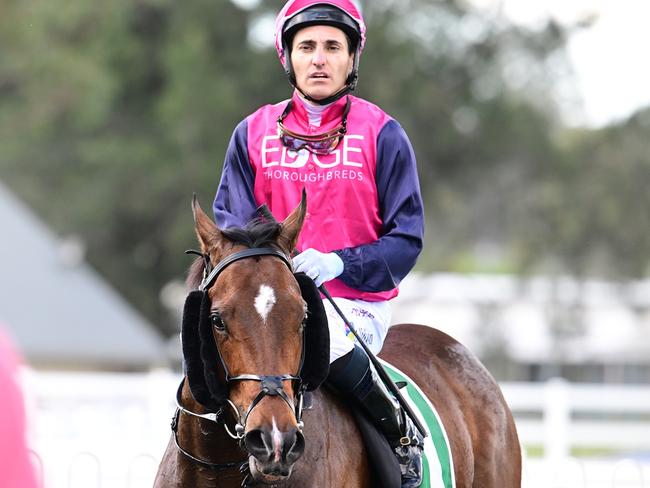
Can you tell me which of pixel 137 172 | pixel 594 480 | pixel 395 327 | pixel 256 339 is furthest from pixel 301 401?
pixel 137 172

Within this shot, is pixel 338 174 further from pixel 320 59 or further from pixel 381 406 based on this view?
pixel 381 406

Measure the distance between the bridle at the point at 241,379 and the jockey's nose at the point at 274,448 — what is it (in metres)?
0.08

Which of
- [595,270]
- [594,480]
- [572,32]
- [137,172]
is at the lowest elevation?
[594,480]

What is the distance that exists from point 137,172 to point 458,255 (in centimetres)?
1011

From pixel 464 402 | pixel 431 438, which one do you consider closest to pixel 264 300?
pixel 431 438

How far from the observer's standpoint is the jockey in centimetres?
469

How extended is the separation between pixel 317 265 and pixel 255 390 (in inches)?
28.5

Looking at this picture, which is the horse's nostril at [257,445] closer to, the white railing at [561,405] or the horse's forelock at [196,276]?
the horse's forelock at [196,276]

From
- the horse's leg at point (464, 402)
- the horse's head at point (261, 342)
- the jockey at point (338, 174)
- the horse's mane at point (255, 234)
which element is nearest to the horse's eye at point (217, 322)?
the horse's head at point (261, 342)

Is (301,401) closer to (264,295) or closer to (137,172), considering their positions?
(264,295)

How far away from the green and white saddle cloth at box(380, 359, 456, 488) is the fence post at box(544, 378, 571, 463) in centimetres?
742

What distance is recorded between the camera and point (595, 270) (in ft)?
105

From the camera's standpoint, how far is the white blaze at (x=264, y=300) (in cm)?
377

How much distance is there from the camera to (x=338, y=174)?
4730 mm
